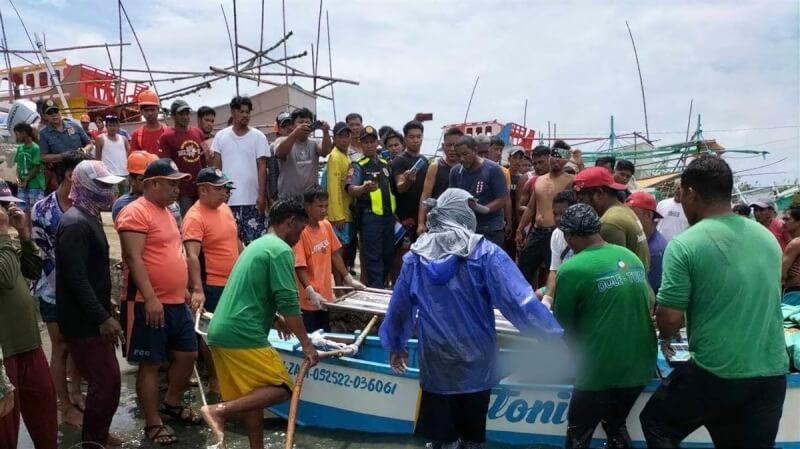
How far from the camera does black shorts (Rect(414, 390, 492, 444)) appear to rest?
365cm

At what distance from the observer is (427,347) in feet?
12.0

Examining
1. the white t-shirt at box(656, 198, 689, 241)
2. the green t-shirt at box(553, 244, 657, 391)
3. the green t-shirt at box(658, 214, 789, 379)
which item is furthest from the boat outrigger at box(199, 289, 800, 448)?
the white t-shirt at box(656, 198, 689, 241)

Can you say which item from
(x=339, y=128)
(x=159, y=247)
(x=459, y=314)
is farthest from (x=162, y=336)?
(x=339, y=128)

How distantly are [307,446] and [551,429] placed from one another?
1.91m

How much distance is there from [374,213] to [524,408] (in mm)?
3436

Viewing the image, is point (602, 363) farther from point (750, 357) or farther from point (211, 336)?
point (211, 336)

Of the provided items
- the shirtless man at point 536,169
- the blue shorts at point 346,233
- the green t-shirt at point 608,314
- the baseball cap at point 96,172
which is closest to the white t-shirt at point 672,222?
the shirtless man at point 536,169

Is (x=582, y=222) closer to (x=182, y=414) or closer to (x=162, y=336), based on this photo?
(x=162, y=336)

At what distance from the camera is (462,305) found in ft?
11.6

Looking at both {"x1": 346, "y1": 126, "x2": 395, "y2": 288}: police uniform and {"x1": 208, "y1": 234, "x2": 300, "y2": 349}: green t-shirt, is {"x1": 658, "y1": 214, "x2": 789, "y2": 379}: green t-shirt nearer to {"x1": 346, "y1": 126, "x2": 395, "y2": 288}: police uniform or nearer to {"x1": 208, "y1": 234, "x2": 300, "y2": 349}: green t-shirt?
{"x1": 208, "y1": 234, "x2": 300, "y2": 349}: green t-shirt

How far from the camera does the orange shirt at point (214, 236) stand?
550 cm

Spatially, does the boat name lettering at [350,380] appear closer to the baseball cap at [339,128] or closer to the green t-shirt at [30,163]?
the baseball cap at [339,128]

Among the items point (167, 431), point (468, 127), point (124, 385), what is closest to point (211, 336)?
point (167, 431)

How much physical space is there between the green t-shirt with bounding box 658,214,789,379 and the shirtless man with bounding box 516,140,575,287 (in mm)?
4011
